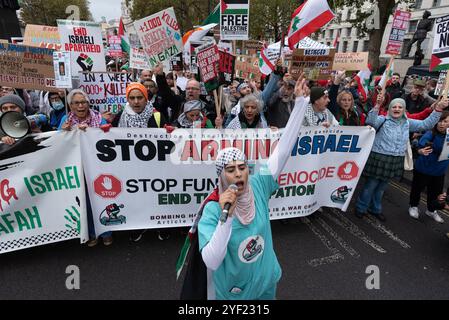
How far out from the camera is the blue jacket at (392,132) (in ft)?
13.0

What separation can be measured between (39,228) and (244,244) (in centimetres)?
263

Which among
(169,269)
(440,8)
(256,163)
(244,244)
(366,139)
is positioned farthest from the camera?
(440,8)

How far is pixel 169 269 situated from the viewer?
3270mm

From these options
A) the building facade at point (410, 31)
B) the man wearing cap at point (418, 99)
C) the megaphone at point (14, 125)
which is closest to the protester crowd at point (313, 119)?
the megaphone at point (14, 125)

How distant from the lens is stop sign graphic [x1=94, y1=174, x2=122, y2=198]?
3.36 metres

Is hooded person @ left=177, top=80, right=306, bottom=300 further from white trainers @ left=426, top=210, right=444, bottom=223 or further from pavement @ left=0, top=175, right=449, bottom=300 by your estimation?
white trainers @ left=426, top=210, right=444, bottom=223

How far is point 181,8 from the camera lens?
3450 centimetres

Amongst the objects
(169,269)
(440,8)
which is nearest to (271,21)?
(440,8)

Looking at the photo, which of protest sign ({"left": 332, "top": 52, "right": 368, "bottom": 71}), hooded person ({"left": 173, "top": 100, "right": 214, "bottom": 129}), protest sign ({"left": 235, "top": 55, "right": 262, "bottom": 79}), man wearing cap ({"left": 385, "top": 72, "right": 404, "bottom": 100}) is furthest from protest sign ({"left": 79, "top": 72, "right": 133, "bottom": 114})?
man wearing cap ({"left": 385, "top": 72, "right": 404, "bottom": 100})

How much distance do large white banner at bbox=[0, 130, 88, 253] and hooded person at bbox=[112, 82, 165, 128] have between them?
0.61 m

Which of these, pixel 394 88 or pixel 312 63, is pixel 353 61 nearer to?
pixel 394 88
